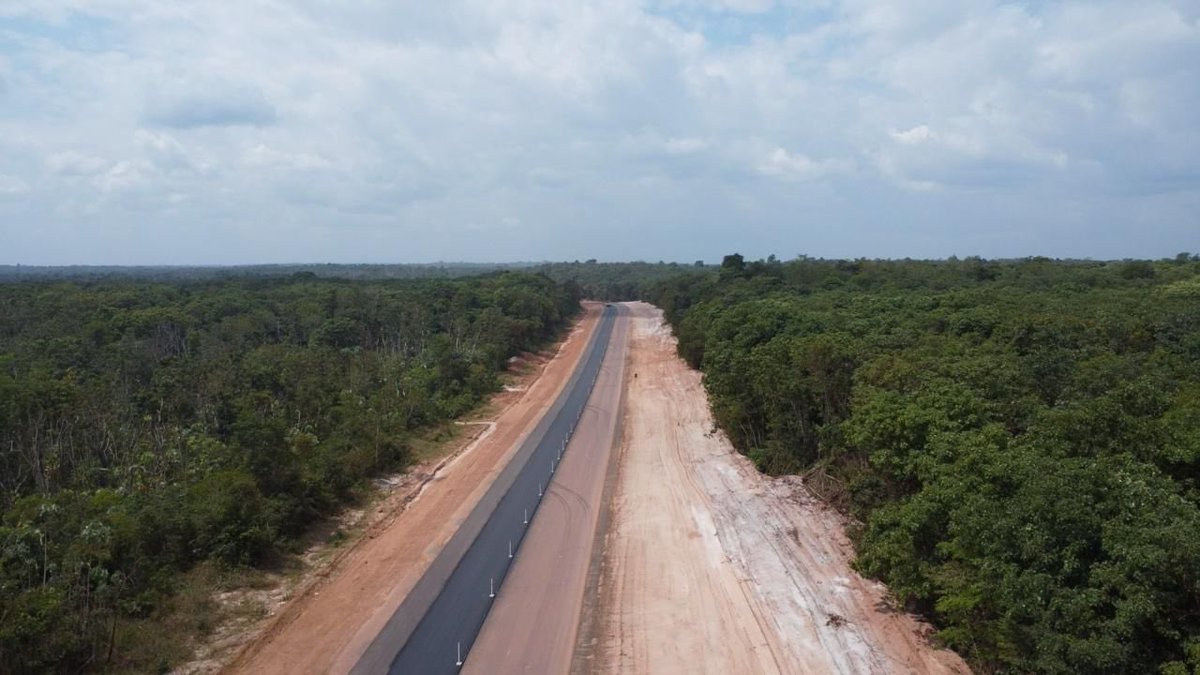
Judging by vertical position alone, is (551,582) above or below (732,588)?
below

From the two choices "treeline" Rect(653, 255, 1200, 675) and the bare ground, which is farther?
the bare ground

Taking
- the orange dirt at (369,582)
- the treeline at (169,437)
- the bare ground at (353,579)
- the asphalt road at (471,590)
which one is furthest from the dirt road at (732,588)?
the treeline at (169,437)

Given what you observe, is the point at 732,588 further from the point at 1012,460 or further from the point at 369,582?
the point at 369,582

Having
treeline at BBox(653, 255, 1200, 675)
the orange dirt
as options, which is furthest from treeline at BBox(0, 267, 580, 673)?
treeline at BBox(653, 255, 1200, 675)

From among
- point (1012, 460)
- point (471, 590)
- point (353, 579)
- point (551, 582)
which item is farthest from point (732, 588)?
point (353, 579)

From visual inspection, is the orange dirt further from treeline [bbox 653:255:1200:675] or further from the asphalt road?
treeline [bbox 653:255:1200:675]

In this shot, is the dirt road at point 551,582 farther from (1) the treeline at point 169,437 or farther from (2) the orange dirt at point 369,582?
(1) the treeline at point 169,437

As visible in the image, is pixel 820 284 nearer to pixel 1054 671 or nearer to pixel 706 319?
pixel 706 319
